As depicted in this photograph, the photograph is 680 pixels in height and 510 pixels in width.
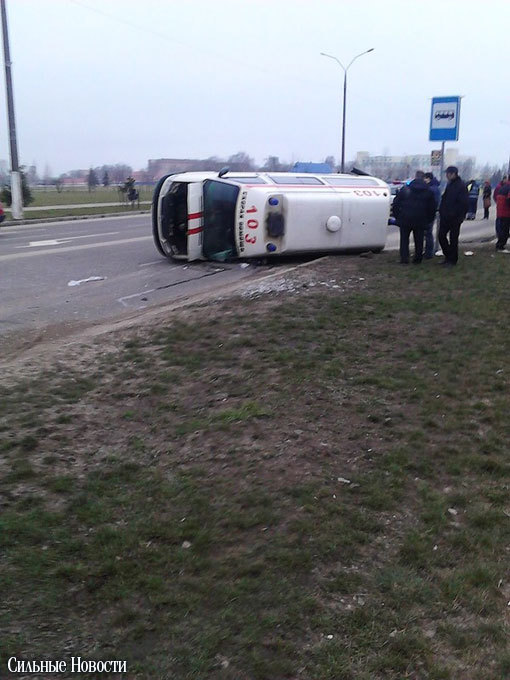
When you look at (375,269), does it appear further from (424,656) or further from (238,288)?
(424,656)

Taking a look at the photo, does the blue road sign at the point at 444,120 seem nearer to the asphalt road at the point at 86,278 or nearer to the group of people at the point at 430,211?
the group of people at the point at 430,211

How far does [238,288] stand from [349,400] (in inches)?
174

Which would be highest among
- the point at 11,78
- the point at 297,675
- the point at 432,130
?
the point at 11,78

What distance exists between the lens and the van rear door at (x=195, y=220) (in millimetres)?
12148

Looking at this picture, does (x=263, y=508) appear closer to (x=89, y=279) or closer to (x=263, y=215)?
(x=89, y=279)

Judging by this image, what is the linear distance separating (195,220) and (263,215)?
133cm

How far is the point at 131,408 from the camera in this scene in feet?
17.3

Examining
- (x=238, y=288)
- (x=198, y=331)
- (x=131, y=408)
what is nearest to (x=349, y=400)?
(x=131, y=408)

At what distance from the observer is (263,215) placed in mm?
12016

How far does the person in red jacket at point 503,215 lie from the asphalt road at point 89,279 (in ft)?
9.60

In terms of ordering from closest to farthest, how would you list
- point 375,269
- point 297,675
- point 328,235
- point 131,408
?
point 297,675
point 131,408
point 375,269
point 328,235

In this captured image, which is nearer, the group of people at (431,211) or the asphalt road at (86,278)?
the asphalt road at (86,278)

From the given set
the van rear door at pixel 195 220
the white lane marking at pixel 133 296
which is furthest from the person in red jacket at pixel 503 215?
the white lane marking at pixel 133 296

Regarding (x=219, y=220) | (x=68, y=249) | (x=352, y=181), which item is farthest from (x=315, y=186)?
(x=68, y=249)
